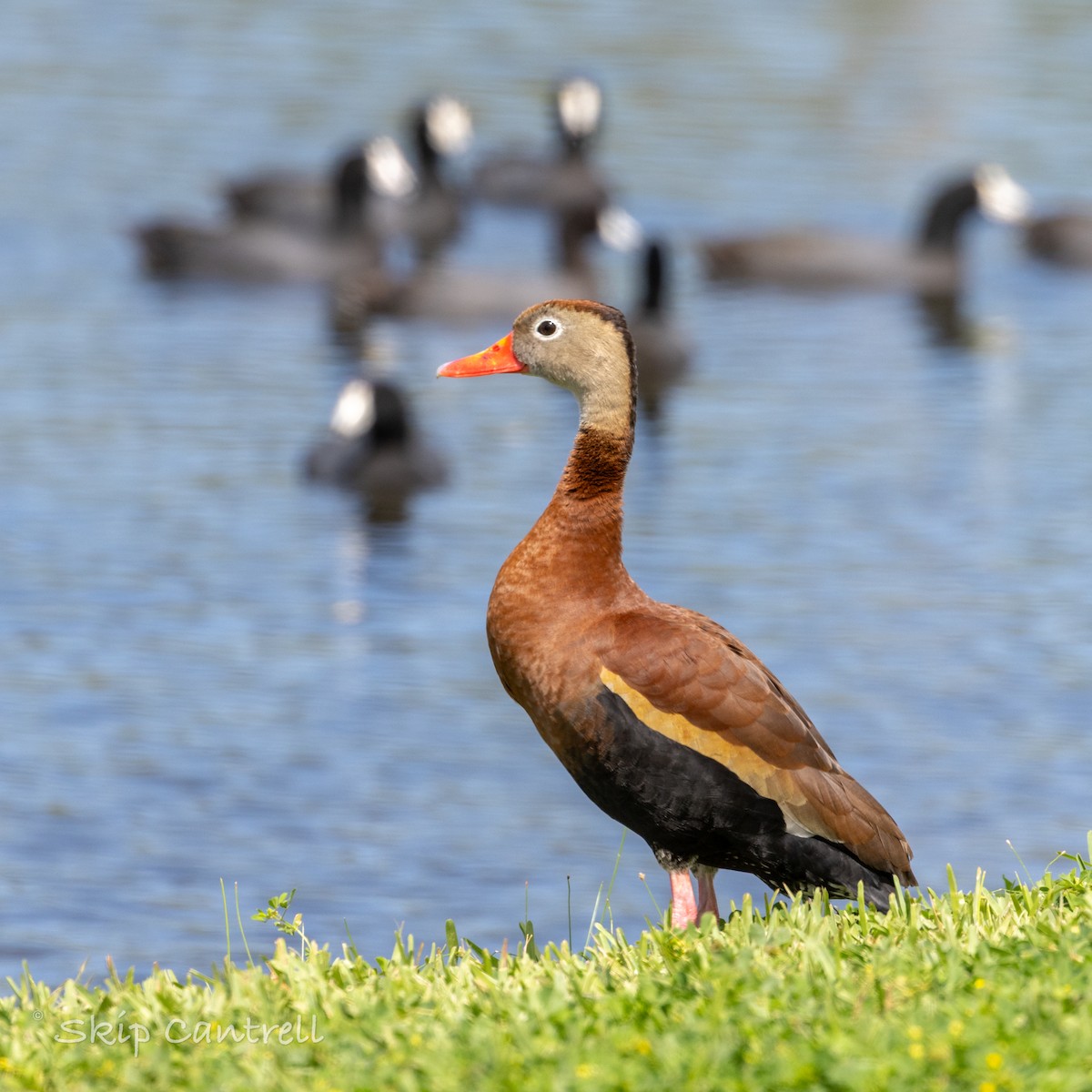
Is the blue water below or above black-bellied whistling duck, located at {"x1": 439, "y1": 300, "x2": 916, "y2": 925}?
below

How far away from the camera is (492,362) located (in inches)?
275

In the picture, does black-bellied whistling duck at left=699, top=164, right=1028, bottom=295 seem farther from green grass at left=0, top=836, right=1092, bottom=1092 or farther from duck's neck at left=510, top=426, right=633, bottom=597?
green grass at left=0, top=836, right=1092, bottom=1092

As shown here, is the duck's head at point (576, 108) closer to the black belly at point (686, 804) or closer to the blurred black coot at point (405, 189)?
the blurred black coot at point (405, 189)

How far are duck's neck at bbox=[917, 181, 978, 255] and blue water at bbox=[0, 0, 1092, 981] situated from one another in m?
0.59

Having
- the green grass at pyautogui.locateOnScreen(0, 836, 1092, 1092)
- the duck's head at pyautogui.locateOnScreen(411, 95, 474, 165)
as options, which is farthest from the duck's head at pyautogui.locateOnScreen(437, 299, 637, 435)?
the duck's head at pyautogui.locateOnScreen(411, 95, 474, 165)

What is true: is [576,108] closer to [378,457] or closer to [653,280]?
[653,280]

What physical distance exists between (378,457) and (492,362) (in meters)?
7.84

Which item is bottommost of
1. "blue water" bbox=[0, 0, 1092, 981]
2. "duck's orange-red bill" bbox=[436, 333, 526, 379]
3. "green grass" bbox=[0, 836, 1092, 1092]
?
"blue water" bbox=[0, 0, 1092, 981]

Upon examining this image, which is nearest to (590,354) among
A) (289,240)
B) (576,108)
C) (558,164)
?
(289,240)

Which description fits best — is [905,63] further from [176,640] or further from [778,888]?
[778,888]

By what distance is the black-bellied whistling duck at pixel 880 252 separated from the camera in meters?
20.9

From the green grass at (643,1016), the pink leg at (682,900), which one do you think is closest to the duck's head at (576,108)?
the pink leg at (682,900)

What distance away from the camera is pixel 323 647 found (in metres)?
11.7

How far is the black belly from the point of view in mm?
6109
